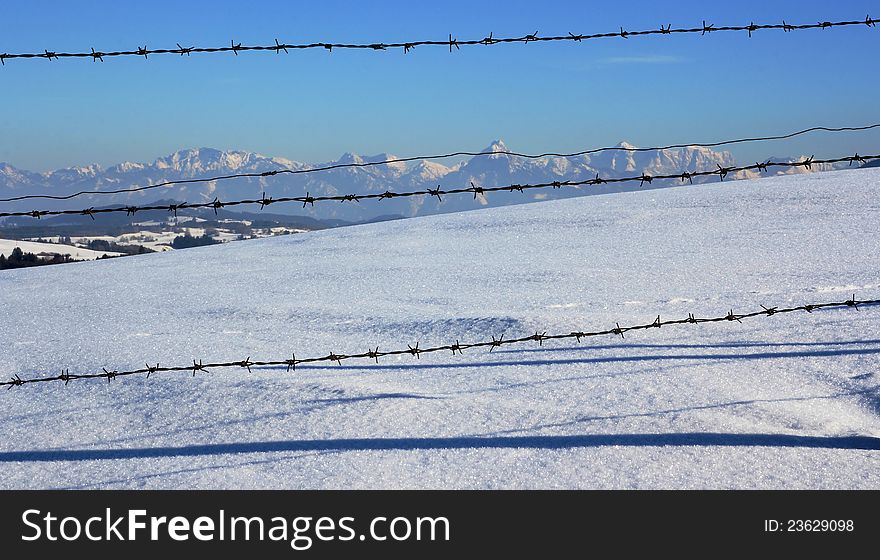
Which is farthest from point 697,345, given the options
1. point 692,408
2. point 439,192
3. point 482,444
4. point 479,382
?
point 439,192

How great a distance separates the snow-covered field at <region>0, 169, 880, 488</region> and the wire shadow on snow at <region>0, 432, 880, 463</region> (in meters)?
0.01

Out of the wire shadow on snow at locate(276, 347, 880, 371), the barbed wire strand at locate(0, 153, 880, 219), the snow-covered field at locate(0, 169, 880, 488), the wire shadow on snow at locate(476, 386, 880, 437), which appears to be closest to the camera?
the barbed wire strand at locate(0, 153, 880, 219)

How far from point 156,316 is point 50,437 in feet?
13.5

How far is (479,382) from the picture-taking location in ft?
15.7

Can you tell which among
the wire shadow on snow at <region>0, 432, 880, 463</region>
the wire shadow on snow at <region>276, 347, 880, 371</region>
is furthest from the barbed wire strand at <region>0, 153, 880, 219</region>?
the wire shadow on snow at <region>276, 347, 880, 371</region>

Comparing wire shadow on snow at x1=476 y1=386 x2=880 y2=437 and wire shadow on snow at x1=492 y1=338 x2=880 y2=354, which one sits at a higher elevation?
wire shadow on snow at x1=492 y1=338 x2=880 y2=354

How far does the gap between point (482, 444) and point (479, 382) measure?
1053mm

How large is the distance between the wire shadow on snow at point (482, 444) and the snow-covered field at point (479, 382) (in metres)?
0.01

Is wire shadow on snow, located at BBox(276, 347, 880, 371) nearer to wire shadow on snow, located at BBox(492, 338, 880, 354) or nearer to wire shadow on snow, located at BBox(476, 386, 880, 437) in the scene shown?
wire shadow on snow, located at BBox(492, 338, 880, 354)

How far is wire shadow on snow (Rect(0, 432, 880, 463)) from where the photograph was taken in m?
3.59

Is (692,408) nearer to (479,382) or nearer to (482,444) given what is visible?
(482,444)

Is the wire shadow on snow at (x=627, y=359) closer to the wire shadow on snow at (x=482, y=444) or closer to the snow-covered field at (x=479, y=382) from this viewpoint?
the snow-covered field at (x=479, y=382)

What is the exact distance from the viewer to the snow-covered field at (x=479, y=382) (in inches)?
140

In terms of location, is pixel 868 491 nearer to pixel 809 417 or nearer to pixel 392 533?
pixel 809 417
